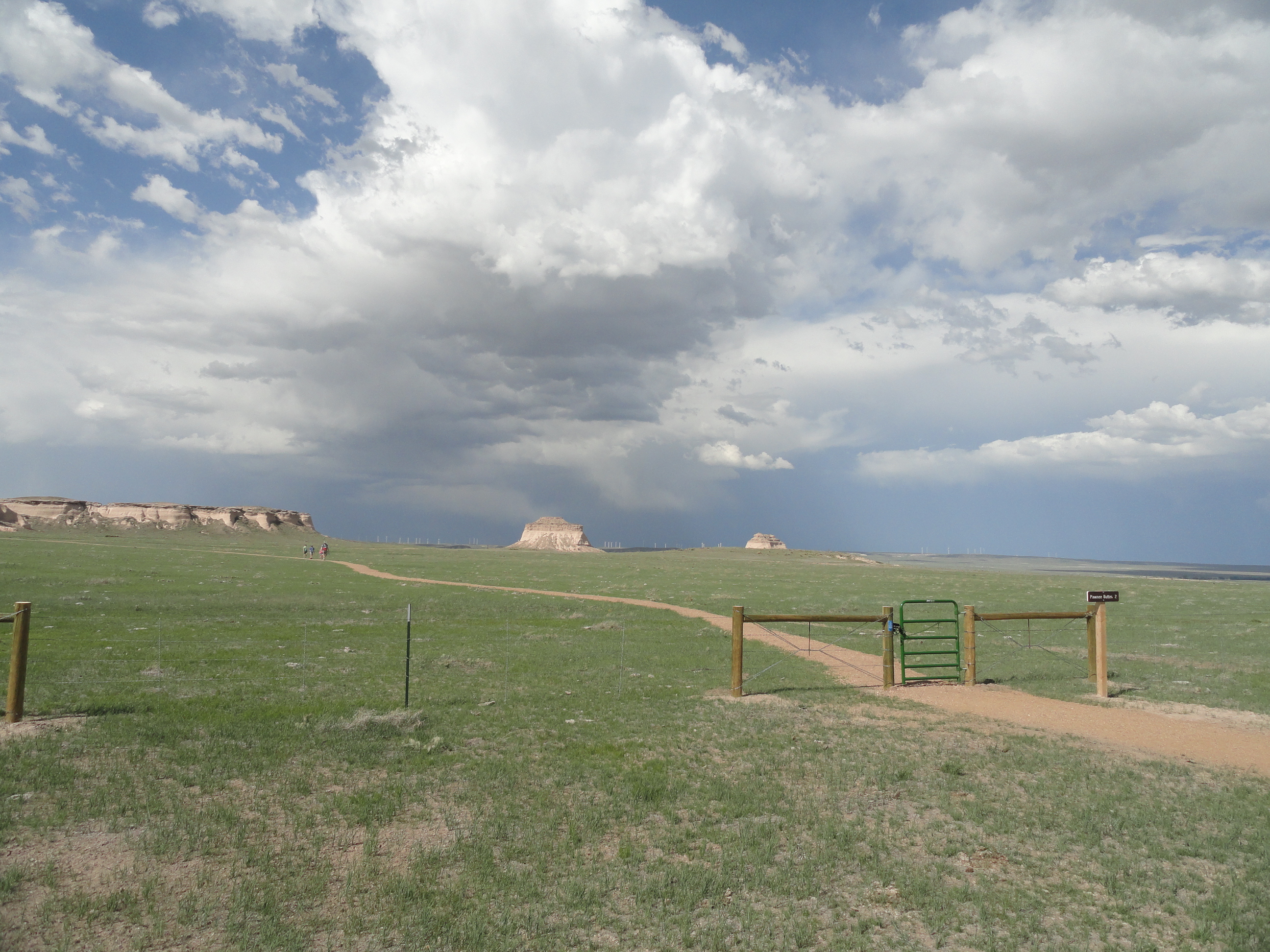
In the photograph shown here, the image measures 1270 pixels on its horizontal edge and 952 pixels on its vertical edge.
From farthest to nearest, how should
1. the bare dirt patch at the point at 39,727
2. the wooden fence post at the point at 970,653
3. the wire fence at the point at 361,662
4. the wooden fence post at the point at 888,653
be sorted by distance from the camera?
the wooden fence post at the point at 970,653
the wooden fence post at the point at 888,653
the wire fence at the point at 361,662
the bare dirt patch at the point at 39,727

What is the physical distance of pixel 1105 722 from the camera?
52.7 ft

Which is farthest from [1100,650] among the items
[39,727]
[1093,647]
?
[39,727]

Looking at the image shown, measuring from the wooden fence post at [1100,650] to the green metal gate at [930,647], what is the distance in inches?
132

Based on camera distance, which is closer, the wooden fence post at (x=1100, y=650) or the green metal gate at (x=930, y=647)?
the wooden fence post at (x=1100, y=650)

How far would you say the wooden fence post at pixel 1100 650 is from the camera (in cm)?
1886

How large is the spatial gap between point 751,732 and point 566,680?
680cm

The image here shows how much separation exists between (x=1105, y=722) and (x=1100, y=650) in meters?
3.87

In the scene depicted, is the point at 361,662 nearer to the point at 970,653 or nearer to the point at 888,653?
the point at 888,653

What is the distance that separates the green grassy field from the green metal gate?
2.16m

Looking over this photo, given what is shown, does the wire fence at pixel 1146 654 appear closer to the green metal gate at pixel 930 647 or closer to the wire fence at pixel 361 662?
the green metal gate at pixel 930 647

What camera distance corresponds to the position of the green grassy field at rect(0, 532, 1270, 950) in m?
7.55

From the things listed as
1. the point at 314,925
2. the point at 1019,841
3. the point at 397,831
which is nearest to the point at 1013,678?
the point at 1019,841

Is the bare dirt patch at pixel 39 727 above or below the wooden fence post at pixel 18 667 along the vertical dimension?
below

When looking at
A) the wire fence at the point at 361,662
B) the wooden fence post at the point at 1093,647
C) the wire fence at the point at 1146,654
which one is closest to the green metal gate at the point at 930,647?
the wire fence at the point at 1146,654
